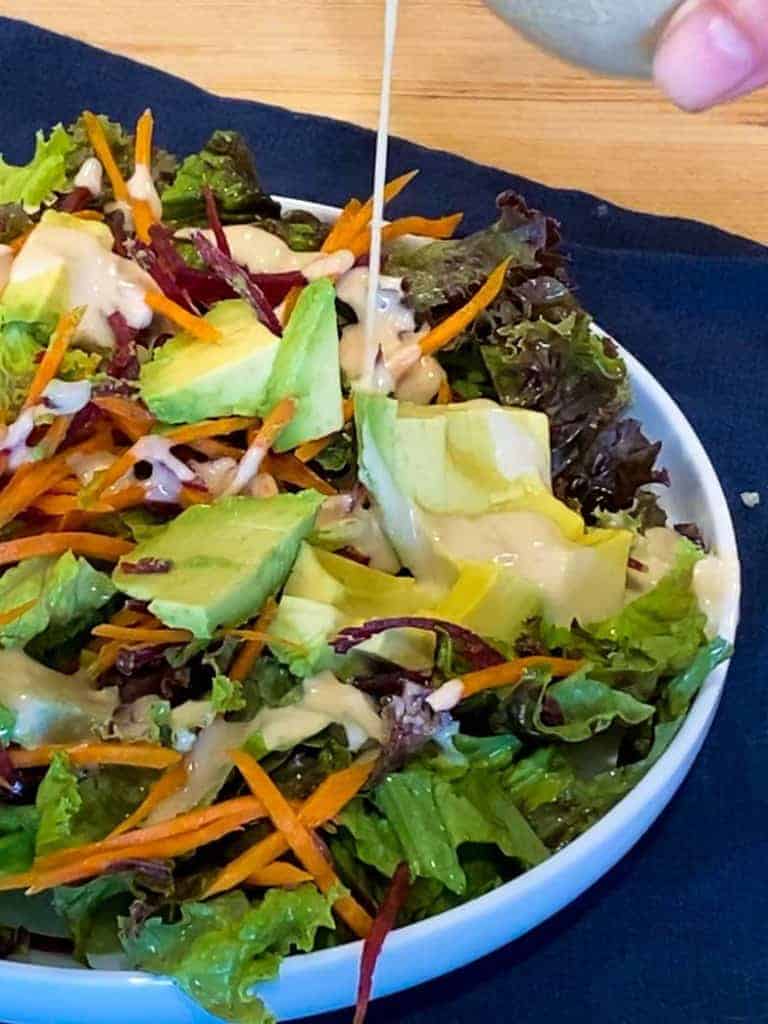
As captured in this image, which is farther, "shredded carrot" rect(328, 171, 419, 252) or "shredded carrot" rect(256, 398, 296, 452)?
"shredded carrot" rect(328, 171, 419, 252)

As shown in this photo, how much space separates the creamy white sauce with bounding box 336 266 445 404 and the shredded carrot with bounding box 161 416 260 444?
0.08m

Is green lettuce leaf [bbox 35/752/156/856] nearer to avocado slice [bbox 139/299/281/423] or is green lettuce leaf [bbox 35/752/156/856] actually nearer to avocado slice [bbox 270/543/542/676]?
avocado slice [bbox 270/543/542/676]

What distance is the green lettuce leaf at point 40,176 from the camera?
1.06 metres

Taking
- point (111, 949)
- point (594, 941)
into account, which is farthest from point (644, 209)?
point (111, 949)

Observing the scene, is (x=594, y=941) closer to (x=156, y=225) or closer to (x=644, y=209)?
Answer: (x=156, y=225)

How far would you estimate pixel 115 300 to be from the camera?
95 cm

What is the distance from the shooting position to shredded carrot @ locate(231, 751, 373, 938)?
73cm

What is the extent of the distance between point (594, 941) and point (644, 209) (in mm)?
771

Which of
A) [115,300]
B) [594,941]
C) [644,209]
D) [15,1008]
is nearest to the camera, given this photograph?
[15,1008]

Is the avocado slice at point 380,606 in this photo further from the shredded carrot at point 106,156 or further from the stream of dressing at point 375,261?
the shredded carrot at point 106,156

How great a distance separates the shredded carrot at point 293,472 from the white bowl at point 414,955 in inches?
10.2

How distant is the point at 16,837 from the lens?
2.49 feet

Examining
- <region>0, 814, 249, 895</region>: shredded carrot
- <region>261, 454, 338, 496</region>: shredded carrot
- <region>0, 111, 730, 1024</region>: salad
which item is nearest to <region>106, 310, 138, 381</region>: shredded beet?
<region>0, 111, 730, 1024</region>: salad

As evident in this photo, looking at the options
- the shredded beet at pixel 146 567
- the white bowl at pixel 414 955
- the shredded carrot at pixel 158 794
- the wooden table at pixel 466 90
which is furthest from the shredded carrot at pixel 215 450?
the wooden table at pixel 466 90
